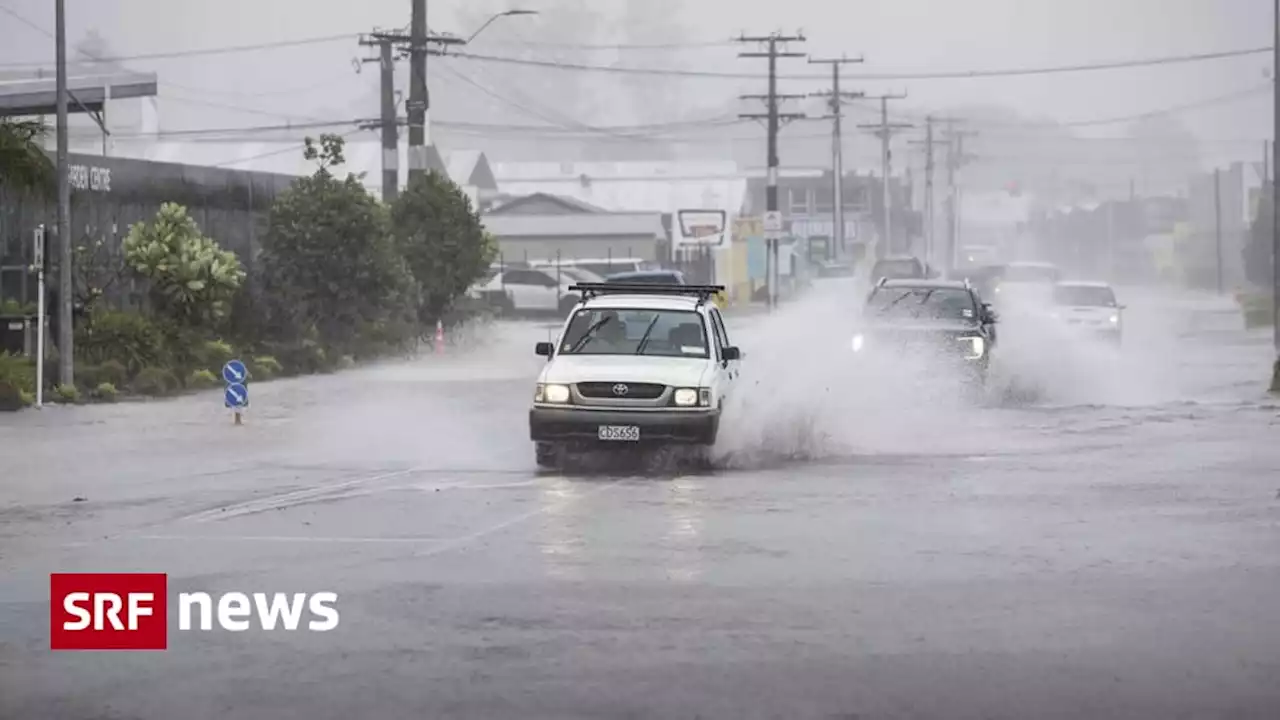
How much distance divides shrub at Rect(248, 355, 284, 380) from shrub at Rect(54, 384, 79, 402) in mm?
6120

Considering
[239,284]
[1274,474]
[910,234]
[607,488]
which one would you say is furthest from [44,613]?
[910,234]

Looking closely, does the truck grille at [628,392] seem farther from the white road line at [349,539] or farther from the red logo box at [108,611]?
the red logo box at [108,611]

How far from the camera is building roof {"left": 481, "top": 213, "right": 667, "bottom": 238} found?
9000 centimetres

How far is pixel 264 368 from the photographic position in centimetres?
3731

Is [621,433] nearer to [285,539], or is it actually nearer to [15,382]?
[285,539]

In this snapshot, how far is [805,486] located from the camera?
60.7ft

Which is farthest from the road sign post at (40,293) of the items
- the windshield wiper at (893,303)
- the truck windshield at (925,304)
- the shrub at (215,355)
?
the windshield wiper at (893,303)

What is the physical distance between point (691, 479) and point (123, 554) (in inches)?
250

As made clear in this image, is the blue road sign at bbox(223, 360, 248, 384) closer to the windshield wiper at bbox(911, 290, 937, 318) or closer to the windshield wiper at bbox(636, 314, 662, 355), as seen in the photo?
the windshield wiper at bbox(636, 314, 662, 355)

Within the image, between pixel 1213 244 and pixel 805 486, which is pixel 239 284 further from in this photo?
pixel 1213 244

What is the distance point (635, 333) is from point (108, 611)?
10025mm

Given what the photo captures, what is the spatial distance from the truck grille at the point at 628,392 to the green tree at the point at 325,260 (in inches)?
868

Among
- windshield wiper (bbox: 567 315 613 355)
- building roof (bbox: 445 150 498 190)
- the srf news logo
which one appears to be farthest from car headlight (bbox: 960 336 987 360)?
building roof (bbox: 445 150 498 190)

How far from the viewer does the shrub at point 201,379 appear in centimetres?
3431
